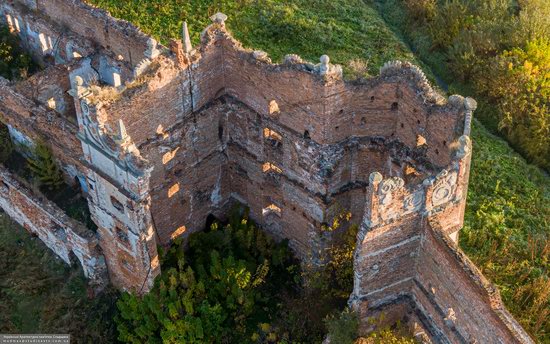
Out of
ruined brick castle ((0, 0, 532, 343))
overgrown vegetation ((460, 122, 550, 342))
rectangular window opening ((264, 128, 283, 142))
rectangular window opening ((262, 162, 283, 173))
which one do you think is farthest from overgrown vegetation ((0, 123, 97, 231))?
overgrown vegetation ((460, 122, 550, 342))

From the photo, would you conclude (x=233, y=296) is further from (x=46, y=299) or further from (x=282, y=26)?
(x=282, y=26)

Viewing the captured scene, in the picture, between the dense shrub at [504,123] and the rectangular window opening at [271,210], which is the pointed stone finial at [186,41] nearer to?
the rectangular window opening at [271,210]

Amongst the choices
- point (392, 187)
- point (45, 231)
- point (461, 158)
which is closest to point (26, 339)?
point (45, 231)

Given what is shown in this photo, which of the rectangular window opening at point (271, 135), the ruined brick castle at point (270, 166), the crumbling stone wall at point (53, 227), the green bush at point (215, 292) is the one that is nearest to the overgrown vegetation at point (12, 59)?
the ruined brick castle at point (270, 166)

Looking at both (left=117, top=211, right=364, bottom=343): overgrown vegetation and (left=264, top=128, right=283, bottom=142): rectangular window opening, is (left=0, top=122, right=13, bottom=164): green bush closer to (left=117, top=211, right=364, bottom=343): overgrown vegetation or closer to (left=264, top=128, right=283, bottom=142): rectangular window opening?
(left=117, top=211, right=364, bottom=343): overgrown vegetation

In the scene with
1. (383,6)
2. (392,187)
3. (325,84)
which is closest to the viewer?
(392,187)

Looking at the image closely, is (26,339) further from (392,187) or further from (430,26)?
(430,26)

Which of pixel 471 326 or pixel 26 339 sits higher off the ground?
pixel 471 326
